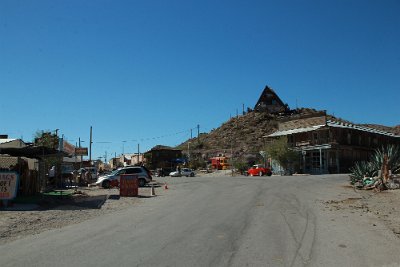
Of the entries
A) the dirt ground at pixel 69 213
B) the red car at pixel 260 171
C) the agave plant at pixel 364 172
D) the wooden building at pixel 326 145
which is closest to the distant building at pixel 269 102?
the wooden building at pixel 326 145

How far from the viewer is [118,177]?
37688 mm

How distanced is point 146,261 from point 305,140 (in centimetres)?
5931

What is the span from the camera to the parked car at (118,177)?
37194 millimetres

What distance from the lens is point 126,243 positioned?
400 inches

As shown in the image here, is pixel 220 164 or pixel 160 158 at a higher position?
pixel 160 158

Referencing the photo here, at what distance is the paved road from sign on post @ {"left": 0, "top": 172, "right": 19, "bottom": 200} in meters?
5.35

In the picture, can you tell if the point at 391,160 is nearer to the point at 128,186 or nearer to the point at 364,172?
the point at 364,172

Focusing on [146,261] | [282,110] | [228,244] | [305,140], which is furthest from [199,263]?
[282,110]

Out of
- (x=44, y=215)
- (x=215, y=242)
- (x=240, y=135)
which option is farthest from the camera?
(x=240, y=135)

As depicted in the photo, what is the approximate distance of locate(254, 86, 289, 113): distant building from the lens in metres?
126

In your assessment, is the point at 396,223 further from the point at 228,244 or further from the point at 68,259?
the point at 68,259

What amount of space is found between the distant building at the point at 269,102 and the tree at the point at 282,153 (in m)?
64.6

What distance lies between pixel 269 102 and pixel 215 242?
11998 cm

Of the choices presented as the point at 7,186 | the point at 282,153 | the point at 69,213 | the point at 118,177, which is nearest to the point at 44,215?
the point at 69,213
